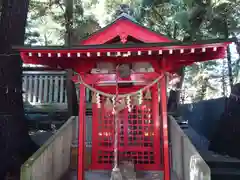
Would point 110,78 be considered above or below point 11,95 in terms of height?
above

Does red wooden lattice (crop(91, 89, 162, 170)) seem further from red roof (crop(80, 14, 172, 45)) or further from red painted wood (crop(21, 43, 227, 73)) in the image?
red roof (crop(80, 14, 172, 45))

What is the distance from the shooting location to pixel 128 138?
8008mm

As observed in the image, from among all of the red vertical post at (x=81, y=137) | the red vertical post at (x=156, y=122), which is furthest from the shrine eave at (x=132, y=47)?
the red vertical post at (x=156, y=122)

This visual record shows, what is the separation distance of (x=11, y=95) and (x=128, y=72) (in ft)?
13.4

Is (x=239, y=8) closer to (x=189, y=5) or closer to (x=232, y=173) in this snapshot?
(x=189, y=5)

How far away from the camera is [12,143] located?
25.1 feet

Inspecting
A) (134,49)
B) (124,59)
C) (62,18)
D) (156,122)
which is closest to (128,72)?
(124,59)

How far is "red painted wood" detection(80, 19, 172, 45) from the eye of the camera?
235 inches

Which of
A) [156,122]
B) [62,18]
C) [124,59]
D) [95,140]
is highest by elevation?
[62,18]

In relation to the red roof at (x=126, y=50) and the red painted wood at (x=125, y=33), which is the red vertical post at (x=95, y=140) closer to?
the red roof at (x=126, y=50)

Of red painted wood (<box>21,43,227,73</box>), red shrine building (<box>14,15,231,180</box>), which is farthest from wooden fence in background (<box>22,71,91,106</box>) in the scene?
red painted wood (<box>21,43,227,73</box>)

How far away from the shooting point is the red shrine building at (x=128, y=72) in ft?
18.4

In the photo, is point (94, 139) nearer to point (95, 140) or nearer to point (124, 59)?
point (95, 140)

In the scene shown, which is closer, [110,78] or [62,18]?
[110,78]
